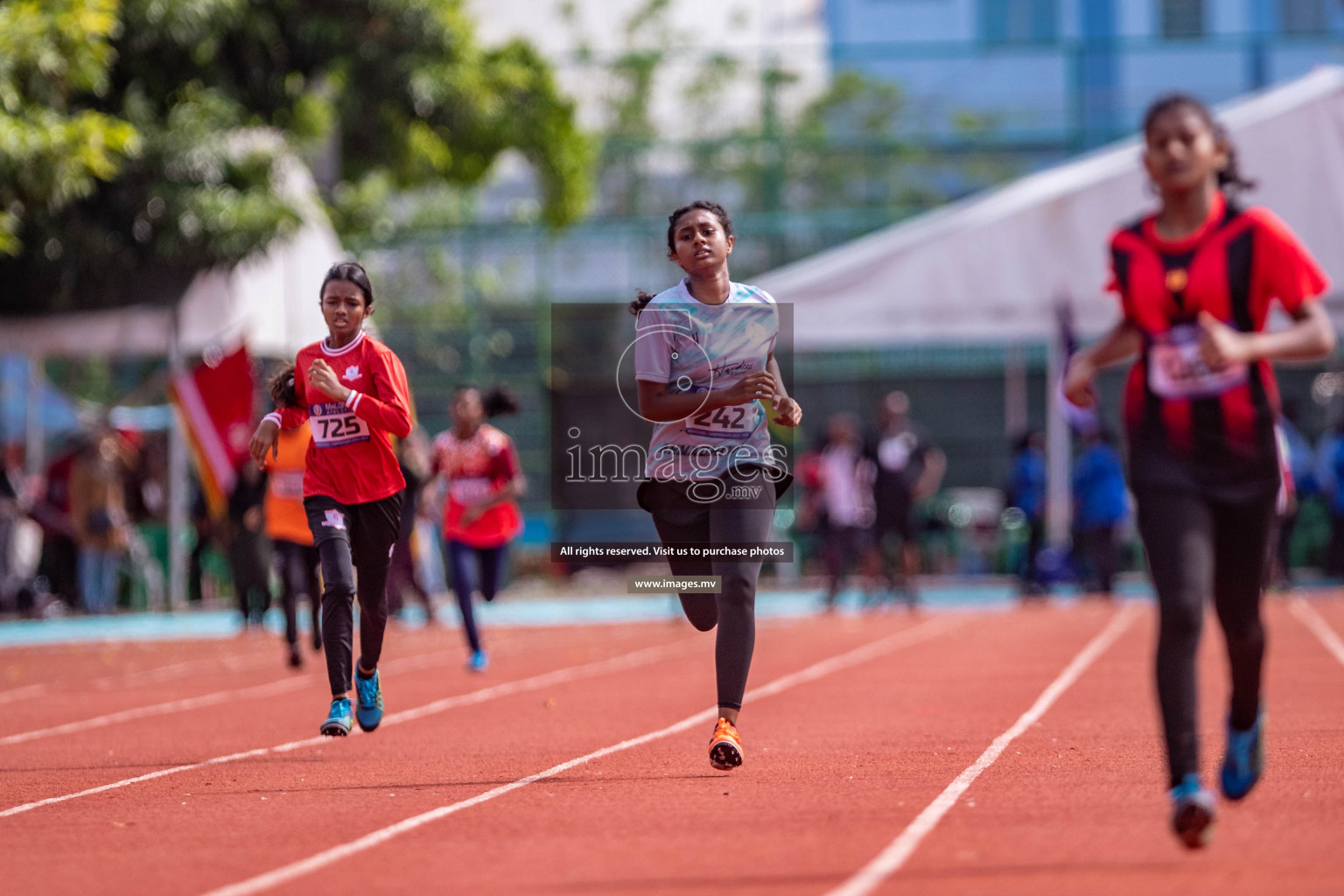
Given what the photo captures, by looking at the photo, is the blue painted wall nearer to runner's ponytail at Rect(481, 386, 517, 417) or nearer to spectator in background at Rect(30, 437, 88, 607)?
spectator in background at Rect(30, 437, 88, 607)

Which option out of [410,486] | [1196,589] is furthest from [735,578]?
[410,486]

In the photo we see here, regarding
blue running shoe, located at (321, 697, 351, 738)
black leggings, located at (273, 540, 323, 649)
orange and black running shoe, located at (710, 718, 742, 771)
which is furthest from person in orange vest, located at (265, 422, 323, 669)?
orange and black running shoe, located at (710, 718, 742, 771)

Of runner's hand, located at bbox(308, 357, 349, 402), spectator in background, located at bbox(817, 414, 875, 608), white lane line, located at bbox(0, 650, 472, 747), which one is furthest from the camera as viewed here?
spectator in background, located at bbox(817, 414, 875, 608)

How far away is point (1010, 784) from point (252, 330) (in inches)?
646

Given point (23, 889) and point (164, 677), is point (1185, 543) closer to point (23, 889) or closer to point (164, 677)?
point (23, 889)

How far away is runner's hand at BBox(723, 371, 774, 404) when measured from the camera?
7.32 metres

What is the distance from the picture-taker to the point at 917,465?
69.1 feet

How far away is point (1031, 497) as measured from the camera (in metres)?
22.4

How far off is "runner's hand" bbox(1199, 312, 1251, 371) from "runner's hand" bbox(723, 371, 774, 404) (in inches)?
88.0

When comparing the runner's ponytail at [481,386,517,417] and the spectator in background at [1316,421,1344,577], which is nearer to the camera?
the runner's ponytail at [481,386,517,417]

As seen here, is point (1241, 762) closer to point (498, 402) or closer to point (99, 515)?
point (498, 402)

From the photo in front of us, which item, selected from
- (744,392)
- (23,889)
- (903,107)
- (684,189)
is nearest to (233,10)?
(684,189)

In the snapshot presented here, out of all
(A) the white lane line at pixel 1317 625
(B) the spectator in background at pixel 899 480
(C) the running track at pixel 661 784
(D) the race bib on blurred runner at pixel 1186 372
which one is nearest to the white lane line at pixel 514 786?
(C) the running track at pixel 661 784

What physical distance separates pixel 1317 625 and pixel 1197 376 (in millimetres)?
12356
